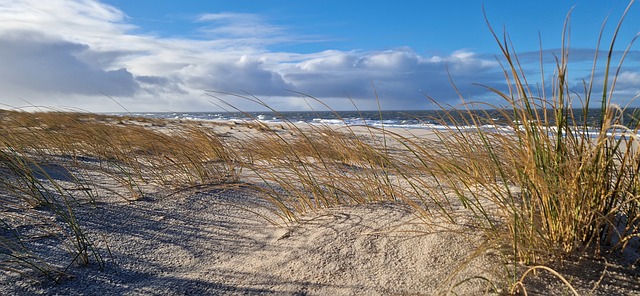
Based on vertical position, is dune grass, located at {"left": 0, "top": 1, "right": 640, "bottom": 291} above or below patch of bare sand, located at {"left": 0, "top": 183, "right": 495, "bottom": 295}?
above

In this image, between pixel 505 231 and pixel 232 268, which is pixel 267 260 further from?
pixel 505 231

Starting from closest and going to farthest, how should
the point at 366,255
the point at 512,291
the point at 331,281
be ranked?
the point at 512,291 → the point at 331,281 → the point at 366,255

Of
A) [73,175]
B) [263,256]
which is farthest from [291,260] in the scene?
[73,175]

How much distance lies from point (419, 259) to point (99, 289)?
115cm

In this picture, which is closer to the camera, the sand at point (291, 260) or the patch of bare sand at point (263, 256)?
the sand at point (291, 260)

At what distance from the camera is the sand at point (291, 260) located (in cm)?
144

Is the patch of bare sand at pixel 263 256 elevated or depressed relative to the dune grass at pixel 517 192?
depressed

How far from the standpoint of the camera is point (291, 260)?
68.9 inches

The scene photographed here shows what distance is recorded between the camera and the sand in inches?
56.5

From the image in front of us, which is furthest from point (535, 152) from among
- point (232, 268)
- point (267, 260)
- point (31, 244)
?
point (31, 244)

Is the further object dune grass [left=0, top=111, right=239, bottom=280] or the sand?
dune grass [left=0, top=111, right=239, bottom=280]

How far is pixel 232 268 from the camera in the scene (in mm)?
1760

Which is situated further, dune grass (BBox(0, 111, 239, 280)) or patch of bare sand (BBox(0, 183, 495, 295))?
dune grass (BBox(0, 111, 239, 280))

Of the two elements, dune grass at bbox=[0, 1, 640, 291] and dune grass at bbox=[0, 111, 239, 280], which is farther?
dune grass at bbox=[0, 111, 239, 280]
